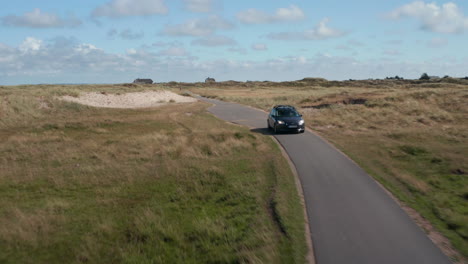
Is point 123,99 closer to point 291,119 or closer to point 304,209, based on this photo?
point 291,119

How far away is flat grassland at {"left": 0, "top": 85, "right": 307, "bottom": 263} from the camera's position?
766cm

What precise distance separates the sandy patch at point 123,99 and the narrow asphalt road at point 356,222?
38041mm

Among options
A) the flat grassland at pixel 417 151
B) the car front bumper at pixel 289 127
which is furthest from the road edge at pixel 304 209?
the car front bumper at pixel 289 127

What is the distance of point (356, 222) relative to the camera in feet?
28.0

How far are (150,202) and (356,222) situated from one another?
570cm

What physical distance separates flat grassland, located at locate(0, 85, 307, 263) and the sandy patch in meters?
26.2

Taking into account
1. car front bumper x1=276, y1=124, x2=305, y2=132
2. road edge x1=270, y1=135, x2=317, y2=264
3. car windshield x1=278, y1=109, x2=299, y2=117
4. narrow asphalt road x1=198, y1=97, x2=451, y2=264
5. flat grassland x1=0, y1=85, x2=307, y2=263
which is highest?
car windshield x1=278, y1=109, x2=299, y2=117

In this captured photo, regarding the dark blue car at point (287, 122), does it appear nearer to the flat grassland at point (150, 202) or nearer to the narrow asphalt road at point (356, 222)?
the flat grassland at point (150, 202)

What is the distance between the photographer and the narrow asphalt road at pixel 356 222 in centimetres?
695

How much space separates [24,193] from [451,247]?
11.8m

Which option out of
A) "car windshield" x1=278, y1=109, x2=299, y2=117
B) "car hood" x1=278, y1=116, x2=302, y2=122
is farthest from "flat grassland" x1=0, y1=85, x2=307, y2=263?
"car windshield" x1=278, y1=109, x2=299, y2=117

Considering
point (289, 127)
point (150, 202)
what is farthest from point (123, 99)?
point (150, 202)

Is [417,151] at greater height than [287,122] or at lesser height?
lesser

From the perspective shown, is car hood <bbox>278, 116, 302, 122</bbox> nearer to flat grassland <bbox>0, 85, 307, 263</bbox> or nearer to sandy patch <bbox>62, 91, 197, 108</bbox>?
flat grassland <bbox>0, 85, 307, 263</bbox>
